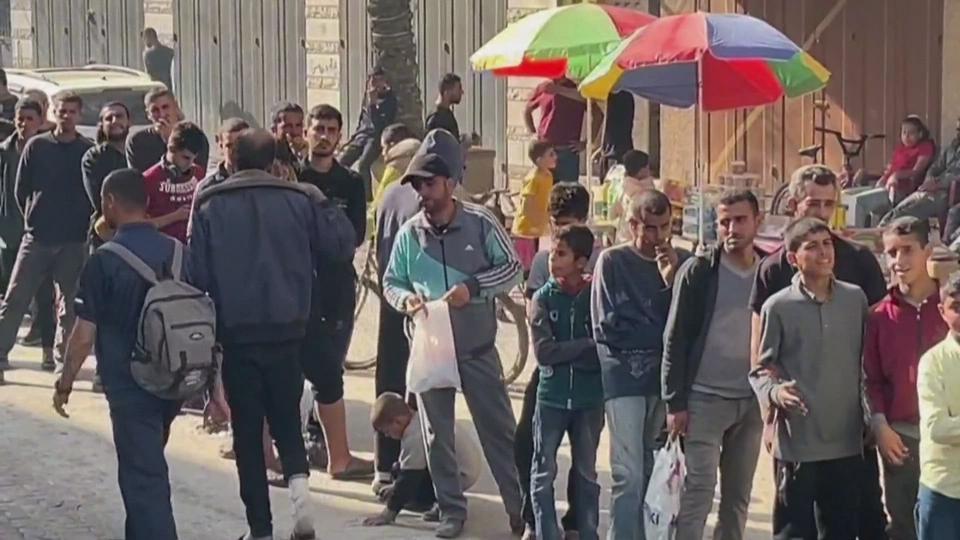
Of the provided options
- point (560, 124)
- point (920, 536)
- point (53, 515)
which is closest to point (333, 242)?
Answer: point (53, 515)

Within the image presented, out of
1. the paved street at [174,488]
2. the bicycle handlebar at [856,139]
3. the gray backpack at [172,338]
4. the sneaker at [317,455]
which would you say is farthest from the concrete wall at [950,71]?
the gray backpack at [172,338]

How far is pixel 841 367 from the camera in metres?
8.27

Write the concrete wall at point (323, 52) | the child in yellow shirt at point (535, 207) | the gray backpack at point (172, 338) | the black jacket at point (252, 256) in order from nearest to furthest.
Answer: the gray backpack at point (172, 338) → the black jacket at point (252, 256) → the child in yellow shirt at point (535, 207) → the concrete wall at point (323, 52)

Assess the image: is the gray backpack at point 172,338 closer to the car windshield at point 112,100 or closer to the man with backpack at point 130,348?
the man with backpack at point 130,348

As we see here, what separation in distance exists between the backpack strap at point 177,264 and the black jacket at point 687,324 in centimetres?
219

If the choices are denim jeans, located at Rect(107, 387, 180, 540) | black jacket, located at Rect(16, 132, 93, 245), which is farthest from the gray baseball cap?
black jacket, located at Rect(16, 132, 93, 245)

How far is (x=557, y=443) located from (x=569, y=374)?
0.35 meters

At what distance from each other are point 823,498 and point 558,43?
7265 mm

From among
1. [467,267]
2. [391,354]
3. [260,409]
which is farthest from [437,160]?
[391,354]

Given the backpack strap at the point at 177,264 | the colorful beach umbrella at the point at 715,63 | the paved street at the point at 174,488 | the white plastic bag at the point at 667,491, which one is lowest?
the paved street at the point at 174,488

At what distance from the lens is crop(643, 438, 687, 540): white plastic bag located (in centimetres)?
862

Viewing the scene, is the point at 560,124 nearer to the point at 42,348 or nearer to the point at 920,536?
the point at 42,348

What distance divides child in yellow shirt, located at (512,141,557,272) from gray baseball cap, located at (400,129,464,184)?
4825mm

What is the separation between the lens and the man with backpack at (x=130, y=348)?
29.5 ft
